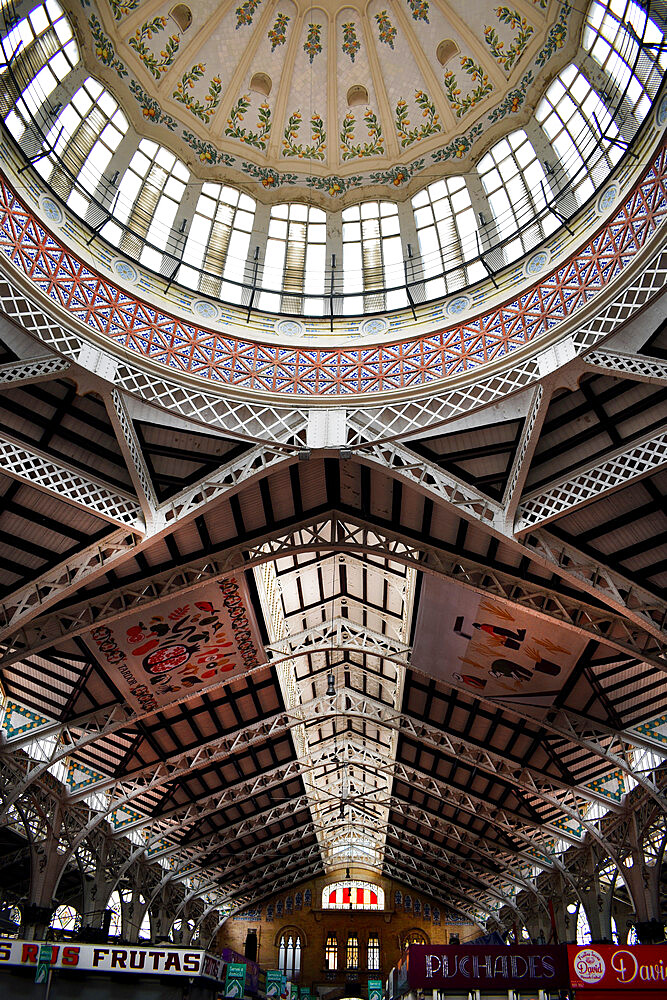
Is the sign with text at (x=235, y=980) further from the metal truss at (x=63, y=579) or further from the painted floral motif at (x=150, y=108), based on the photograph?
the painted floral motif at (x=150, y=108)

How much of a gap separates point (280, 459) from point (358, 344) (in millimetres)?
4398

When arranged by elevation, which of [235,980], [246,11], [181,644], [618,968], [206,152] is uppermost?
[246,11]

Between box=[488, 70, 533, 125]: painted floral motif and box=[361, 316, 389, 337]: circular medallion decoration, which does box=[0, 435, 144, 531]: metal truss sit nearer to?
box=[361, 316, 389, 337]: circular medallion decoration

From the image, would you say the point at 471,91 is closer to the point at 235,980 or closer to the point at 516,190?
the point at 516,190

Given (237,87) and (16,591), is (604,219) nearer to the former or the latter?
(237,87)

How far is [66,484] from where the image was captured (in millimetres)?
17219

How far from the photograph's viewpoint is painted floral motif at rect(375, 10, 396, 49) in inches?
819

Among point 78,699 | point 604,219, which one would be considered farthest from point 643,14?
point 78,699

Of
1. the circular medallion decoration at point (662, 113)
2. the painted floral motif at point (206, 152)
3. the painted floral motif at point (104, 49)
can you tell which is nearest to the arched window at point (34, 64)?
the painted floral motif at point (104, 49)

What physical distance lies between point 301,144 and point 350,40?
3265 millimetres

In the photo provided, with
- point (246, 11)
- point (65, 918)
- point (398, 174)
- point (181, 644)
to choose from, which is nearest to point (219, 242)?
point (398, 174)

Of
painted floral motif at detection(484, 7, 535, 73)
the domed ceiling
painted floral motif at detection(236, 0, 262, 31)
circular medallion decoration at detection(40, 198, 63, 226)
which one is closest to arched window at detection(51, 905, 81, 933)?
circular medallion decoration at detection(40, 198, 63, 226)

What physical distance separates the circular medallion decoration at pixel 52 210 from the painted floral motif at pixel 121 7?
5937mm

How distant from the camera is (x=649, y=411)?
16.6m
